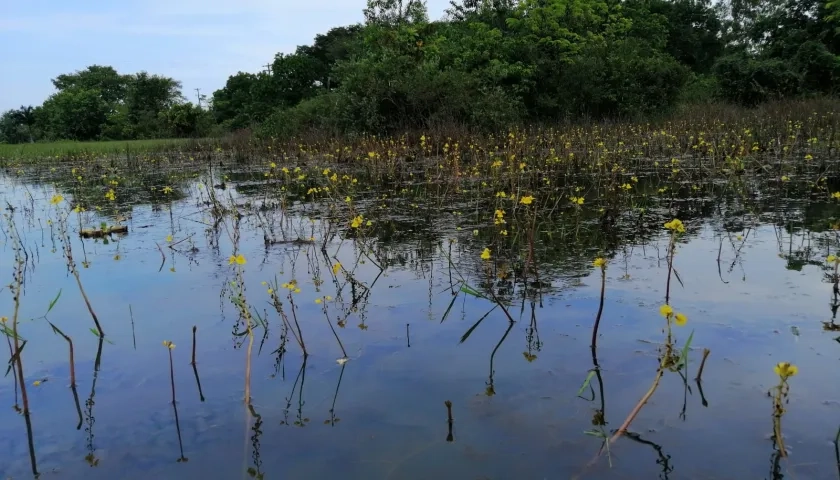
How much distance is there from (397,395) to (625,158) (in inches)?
359

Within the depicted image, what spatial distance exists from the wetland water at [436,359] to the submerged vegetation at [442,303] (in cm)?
2

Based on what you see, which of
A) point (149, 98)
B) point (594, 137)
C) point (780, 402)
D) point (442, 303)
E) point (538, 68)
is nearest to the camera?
point (780, 402)

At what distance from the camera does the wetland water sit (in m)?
2.24

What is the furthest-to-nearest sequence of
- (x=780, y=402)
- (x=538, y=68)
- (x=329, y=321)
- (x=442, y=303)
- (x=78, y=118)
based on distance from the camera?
(x=78, y=118)
(x=538, y=68)
(x=442, y=303)
(x=329, y=321)
(x=780, y=402)

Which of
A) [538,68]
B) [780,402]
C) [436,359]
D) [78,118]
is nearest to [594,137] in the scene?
[538,68]

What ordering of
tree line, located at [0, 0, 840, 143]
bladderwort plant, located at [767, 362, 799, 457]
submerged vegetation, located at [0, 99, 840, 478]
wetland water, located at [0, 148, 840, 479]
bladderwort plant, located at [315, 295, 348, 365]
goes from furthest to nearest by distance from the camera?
tree line, located at [0, 0, 840, 143], bladderwort plant, located at [315, 295, 348, 365], submerged vegetation, located at [0, 99, 840, 478], wetland water, located at [0, 148, 840, 479], bladderwort plant, located at [767, 362, 799, 457]

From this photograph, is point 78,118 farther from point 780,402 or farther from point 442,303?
point 780,402

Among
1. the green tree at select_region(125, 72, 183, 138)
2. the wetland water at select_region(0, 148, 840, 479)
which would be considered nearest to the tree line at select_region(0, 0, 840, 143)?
the wetland water at select_region(0, 148, 840, 479)

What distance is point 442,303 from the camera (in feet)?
12.6

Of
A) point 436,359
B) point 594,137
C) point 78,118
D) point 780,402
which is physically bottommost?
point 436,359

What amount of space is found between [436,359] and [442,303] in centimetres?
83

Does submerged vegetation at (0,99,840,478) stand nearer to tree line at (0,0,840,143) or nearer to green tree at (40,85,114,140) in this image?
tree line at (0,0,840,143)

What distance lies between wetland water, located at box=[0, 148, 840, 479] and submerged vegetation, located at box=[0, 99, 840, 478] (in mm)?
17

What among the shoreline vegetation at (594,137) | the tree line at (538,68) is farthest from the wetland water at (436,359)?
the tree line at (538,68)
